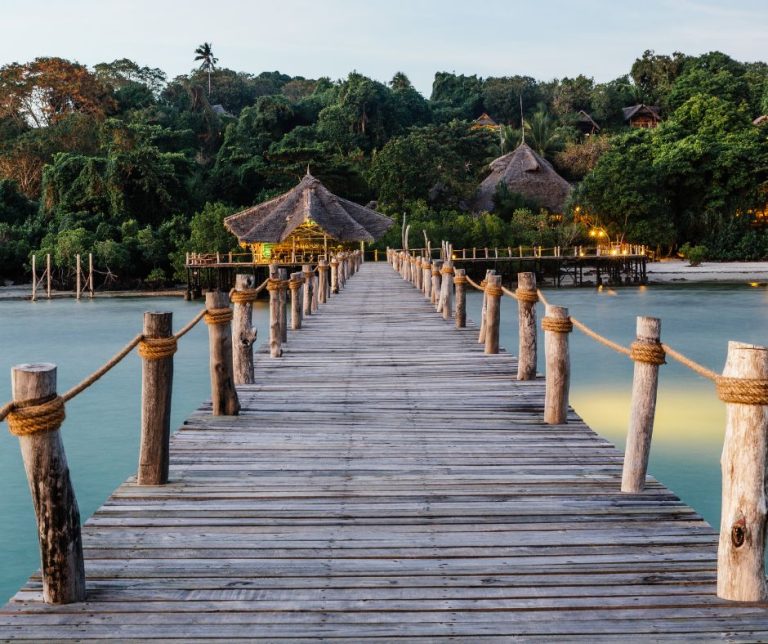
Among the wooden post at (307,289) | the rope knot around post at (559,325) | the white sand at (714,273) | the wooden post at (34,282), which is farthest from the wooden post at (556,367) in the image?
the white sand at (714,273)

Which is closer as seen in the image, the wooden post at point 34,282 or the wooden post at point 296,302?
the wooden post at point 296,302

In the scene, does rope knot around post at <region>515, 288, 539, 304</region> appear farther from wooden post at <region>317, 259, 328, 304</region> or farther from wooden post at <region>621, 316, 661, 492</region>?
wooden post at <region>317, 259, 328, 304</region>

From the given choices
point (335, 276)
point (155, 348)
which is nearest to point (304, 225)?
point (335, 276)

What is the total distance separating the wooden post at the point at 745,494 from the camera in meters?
3.37

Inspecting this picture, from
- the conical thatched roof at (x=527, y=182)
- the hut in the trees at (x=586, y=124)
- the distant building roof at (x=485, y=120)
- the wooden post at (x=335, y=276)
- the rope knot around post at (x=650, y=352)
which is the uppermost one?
the distant building roof at (x=485, y=120)

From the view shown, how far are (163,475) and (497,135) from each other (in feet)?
213

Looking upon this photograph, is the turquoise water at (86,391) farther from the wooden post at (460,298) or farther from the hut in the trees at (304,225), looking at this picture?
the wooden post at (460,298)

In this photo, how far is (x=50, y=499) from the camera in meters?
3.40

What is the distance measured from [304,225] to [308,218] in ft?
3.76

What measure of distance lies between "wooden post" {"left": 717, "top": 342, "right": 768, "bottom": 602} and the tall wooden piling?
4.54m

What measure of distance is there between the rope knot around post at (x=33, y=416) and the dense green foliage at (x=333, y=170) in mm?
45514

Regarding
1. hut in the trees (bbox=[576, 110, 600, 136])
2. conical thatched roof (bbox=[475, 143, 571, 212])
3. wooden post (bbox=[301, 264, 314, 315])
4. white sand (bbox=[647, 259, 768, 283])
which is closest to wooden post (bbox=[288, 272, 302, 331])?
wooden post (bbox=[301, 264, 314, 315])

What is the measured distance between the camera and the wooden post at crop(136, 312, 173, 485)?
484cm

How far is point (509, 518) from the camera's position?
4.34 m
